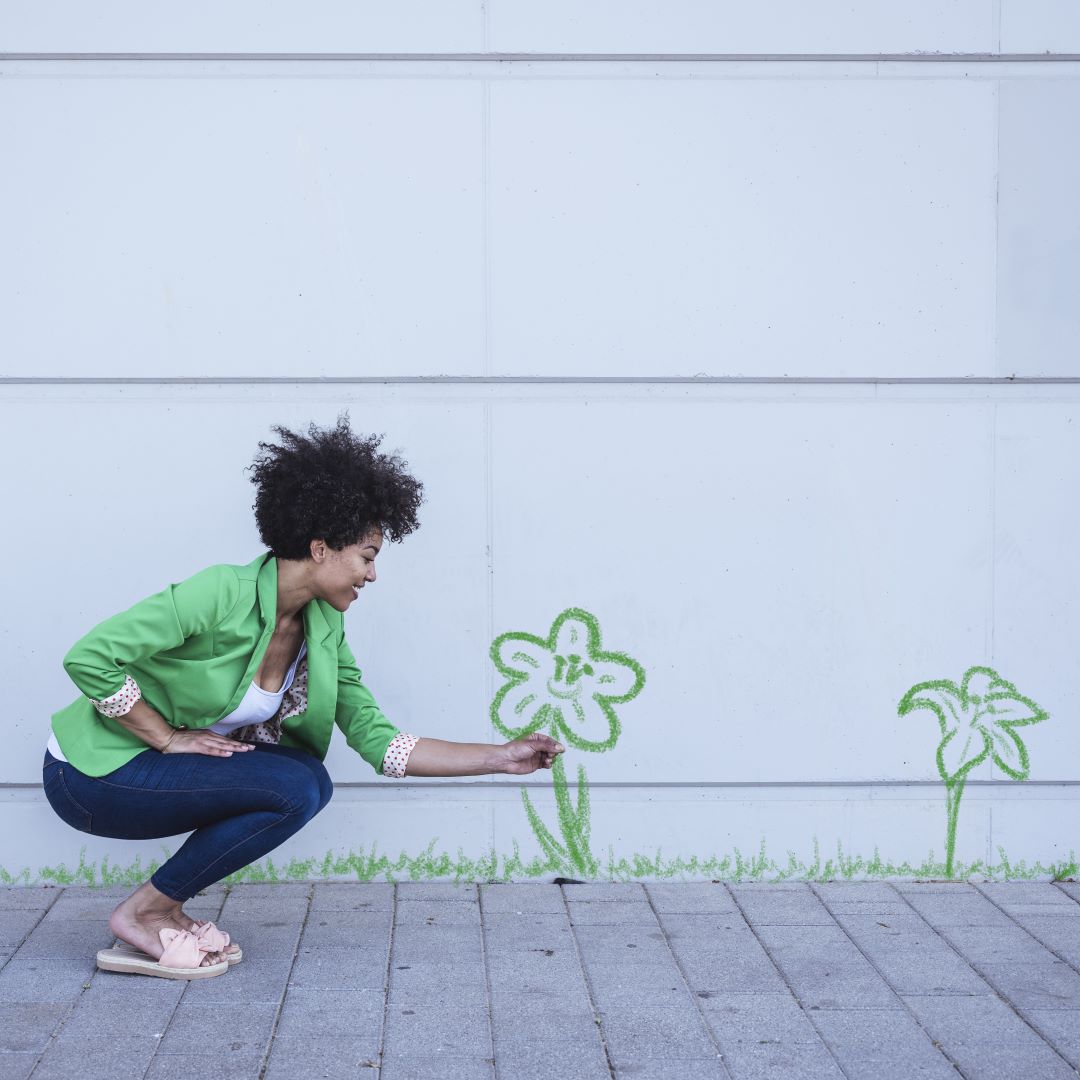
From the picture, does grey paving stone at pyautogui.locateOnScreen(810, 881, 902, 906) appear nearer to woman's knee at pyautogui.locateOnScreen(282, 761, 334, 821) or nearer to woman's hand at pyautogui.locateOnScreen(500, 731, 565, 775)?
woman's hand at pyautogui.locateOnScreen(500, 731, 565, 775)

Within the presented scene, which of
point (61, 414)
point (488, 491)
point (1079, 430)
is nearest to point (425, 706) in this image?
point (488, 491)

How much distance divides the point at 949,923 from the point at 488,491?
1.85m

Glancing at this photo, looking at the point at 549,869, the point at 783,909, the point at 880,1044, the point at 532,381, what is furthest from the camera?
the point at 549,869

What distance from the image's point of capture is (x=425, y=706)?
4.25 m

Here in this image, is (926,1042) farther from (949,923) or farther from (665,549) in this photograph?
(665,549)

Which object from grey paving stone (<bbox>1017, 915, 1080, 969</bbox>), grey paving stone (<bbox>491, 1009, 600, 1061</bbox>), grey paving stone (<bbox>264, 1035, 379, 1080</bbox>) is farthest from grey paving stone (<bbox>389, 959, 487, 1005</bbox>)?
grey paving stone (<bbox>1017, 915, 1080, 969</bbox>)

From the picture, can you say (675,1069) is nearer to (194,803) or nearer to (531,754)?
(531,754)

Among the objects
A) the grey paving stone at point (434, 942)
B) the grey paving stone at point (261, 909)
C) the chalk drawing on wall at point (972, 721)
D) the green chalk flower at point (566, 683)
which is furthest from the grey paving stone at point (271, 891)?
the chalk drawing on wall at point (972, 721)

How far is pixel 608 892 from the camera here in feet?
13.8

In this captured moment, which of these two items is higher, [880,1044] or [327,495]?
[327,495]

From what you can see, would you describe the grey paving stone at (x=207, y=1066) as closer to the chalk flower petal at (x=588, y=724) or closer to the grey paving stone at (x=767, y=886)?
the chalk flower petal at (x=588, y=724)

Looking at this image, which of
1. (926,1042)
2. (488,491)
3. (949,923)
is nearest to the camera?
(926,1042)

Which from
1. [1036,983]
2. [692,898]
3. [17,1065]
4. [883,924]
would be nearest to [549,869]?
[692,898]

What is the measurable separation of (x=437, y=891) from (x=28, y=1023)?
136cm
